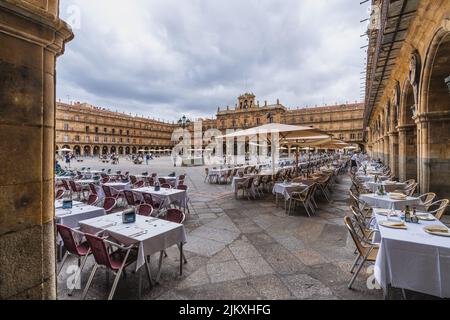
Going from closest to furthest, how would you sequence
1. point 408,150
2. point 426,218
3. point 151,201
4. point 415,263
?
point 415,263, point 426,218, point 151,201, point 408,150

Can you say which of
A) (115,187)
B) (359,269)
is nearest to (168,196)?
(115,187)

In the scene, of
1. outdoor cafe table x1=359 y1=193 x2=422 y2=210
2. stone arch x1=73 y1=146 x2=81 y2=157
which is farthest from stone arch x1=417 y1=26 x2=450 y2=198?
stone arch x1=73 y1=146 x2=81 y2=157

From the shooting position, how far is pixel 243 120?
60500 millimetres

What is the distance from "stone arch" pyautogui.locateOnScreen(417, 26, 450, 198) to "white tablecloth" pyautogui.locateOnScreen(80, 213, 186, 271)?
18.9 ft

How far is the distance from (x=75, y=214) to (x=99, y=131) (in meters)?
57.4

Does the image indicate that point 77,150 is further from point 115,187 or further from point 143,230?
point 143,230

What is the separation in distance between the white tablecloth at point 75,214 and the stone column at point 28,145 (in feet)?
6.67

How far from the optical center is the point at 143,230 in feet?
8.96

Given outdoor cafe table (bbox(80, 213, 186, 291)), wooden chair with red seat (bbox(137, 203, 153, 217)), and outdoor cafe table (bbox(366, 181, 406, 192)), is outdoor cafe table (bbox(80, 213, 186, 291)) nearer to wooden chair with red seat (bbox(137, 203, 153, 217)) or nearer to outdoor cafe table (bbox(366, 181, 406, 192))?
wooden chair with red seat (bbox(137, 203, 153, 217))

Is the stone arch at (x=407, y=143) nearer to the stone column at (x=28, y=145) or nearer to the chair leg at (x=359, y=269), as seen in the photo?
the chair leg at (x=359, y=269)

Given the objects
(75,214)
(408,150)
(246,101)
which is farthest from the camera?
(246,101)

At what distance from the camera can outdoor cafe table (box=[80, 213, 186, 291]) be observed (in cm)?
249

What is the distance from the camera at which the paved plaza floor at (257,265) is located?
7.97 ft
